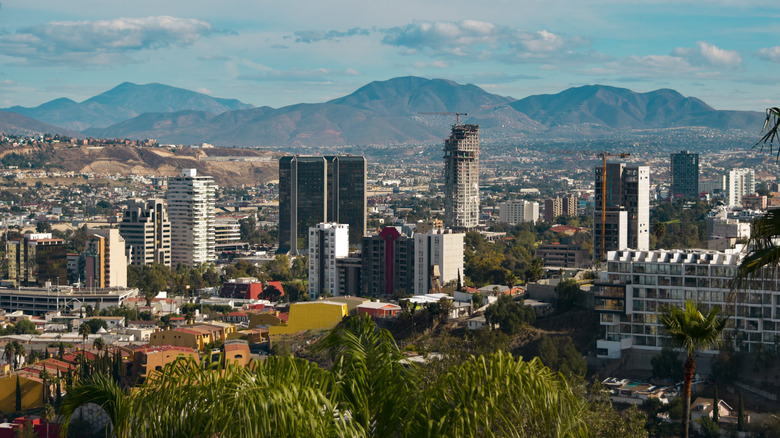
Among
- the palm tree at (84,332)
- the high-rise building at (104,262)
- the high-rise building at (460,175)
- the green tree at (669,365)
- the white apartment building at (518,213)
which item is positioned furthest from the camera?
the white apartment building at (518,213)

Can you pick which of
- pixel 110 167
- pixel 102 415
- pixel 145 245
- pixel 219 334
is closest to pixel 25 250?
pixel 145 245

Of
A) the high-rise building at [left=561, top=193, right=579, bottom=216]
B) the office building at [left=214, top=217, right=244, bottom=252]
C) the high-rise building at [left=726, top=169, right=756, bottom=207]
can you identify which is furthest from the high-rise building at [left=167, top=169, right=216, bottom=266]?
the high-rise building at [left=726, top=169, right=756, bottom=207]

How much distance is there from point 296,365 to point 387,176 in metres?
181

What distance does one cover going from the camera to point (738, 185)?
10738 cm

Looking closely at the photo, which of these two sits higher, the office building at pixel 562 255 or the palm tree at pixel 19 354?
the office building at pixel 562 255

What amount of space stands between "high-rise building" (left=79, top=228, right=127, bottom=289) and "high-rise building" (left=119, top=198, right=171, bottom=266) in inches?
324

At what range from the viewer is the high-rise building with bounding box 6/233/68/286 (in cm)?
5681

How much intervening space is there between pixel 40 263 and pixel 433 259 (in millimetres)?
19665

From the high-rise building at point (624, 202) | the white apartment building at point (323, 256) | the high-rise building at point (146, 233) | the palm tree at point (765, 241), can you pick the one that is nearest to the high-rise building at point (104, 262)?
the high-rise building at point (146, 233)

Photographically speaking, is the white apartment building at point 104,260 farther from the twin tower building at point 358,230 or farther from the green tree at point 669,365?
the green tree at point 669,365

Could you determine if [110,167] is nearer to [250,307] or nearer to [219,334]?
[250,307]

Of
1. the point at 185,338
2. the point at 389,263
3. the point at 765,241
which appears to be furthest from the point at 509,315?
the point at 765,241

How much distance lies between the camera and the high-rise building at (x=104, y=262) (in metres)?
56.3

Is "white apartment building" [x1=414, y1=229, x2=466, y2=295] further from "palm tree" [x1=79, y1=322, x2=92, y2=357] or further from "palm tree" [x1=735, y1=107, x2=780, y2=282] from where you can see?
"palm tree" [x1=735, y1=107, x2=780, y2=282]
